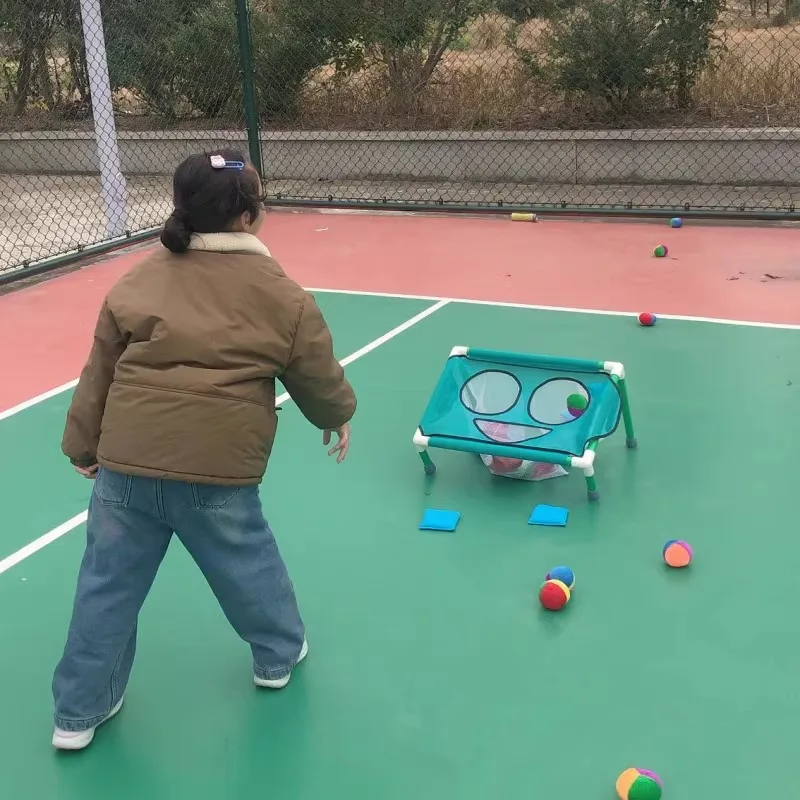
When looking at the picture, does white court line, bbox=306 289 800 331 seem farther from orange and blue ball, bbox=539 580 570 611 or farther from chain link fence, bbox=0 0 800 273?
orange and blue ball, bbox=539 580 570 611

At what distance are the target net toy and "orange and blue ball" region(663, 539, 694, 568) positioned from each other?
0.42 meters

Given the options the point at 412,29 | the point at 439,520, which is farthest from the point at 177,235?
the point at 412,29

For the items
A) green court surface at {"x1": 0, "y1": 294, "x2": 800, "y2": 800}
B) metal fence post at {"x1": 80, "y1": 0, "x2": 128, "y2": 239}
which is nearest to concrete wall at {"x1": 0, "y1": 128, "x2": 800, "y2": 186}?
metal fence post at {"x1": 80, "y1": 0, "x2": 128, "y2": 239}

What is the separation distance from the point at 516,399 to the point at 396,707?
1487mm

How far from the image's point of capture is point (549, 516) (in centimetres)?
328

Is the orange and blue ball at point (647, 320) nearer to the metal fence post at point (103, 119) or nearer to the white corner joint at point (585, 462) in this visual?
the white corner joint at point (585, 462)

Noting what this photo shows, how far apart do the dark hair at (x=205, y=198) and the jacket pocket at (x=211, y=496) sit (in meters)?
0.51

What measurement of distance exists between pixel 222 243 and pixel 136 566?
2.45 ft

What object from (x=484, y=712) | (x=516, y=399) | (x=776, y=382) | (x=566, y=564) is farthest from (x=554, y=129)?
(x=484, y=712)

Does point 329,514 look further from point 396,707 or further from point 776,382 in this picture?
point 776,382

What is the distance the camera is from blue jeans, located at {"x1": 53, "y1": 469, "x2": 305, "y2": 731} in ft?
7.01

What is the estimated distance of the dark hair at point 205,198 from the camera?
203 centimetres

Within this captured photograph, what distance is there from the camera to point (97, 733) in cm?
237

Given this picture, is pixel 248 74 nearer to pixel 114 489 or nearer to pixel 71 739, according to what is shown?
pixel 114 489
